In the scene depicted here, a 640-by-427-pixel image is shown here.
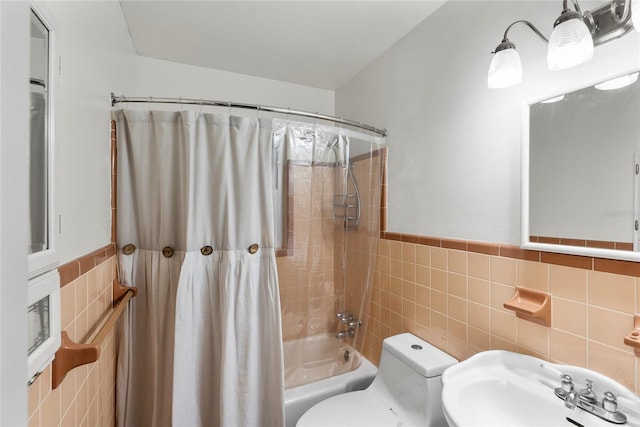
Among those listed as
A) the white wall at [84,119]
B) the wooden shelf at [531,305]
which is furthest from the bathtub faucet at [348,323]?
the white wall at [84,119]

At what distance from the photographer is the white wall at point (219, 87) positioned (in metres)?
1.97

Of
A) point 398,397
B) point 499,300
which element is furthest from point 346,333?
point 499,300

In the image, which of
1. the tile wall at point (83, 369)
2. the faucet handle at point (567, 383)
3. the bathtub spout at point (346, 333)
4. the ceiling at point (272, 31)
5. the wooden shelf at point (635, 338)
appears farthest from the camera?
the bathtub spout at point (346, 333)

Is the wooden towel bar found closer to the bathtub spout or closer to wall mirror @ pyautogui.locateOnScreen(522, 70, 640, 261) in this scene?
the bathtub spout

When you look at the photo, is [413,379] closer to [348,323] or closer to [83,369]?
[348,323]

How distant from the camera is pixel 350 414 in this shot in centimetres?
132

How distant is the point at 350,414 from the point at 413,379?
0.34 m

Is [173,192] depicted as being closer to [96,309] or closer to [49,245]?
[96,309]

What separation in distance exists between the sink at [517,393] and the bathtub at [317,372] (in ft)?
2.73

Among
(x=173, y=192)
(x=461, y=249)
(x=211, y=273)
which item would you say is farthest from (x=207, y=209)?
(x=461, y=249)

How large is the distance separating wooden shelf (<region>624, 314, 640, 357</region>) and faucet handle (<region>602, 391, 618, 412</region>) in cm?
14

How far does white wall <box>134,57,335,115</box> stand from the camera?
1.97 m

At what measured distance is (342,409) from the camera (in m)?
1.35

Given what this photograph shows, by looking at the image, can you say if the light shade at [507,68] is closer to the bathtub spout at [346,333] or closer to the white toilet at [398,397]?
the white toilet at [398,397]
